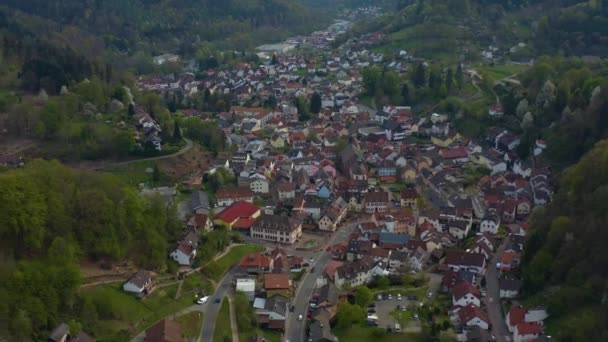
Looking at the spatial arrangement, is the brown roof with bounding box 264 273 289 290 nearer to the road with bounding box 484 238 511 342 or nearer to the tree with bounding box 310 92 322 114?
the road with bounding box 484 238 511 342

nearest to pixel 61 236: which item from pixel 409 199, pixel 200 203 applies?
pixel 200 203

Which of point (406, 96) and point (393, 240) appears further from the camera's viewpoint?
point (406, 96)

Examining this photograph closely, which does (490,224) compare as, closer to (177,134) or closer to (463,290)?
(463,290)

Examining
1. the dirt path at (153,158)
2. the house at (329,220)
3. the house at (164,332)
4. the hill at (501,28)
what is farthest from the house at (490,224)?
the hill at (501,28)

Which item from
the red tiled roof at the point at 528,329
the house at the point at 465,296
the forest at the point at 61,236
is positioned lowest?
the house at the point at 465,296

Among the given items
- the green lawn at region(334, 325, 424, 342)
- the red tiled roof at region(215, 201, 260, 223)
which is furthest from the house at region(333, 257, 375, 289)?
the red tiled roof at region(215, 201, 260, 223)

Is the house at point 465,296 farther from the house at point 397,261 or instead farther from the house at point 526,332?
the house at point 397,261

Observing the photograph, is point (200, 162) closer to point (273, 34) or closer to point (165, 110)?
point (165, 110)
